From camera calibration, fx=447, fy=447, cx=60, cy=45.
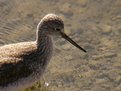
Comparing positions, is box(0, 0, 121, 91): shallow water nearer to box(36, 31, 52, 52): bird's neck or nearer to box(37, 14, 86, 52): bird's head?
box(36, 31, 52, 52): bird's neck

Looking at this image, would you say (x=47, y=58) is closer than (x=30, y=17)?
Yes

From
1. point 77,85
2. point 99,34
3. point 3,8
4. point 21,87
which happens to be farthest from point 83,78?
point 3,8

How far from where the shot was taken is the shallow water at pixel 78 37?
9.83 m

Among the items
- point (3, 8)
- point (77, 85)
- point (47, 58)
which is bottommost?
point (77, 85)

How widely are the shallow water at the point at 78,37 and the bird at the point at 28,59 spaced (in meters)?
1.14

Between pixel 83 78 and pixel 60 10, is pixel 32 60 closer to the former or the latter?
pixel 83 78

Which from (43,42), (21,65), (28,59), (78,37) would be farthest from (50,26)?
(78,37)

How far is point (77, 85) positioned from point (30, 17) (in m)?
2.53

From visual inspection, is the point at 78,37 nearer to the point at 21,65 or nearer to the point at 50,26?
the point at 50,26

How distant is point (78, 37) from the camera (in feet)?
35.4

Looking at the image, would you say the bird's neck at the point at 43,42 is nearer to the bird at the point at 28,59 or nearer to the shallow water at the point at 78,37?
the bird at the point at 28,59

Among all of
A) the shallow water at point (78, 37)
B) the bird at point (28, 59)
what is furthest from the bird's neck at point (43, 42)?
the shallow water at point (78, 37)

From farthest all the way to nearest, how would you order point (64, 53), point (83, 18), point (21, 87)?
point (83, 18)
point (64, 53)
point (21, 87)

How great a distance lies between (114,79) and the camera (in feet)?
32.1
